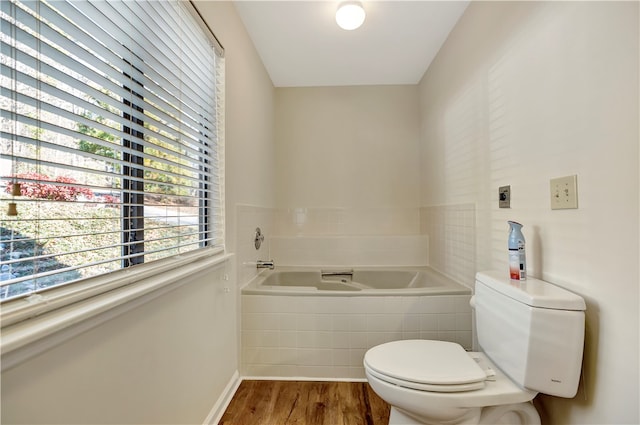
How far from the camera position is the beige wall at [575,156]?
863mm

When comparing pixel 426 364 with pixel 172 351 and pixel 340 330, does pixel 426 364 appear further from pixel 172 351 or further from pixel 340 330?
pixel 172 351

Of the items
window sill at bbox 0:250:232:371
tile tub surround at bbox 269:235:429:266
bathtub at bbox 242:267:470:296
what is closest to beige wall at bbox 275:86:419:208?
tile tub surround at bbox 269:235:429:266

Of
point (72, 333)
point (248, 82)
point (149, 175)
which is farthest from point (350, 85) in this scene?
point (72, 333)

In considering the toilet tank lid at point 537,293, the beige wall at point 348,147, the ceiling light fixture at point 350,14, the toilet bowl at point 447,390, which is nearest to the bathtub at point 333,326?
the toilet bowl at point 447,390

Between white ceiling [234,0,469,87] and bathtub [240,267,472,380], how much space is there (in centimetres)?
181

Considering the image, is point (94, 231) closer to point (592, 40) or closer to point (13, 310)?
point (13, 310)

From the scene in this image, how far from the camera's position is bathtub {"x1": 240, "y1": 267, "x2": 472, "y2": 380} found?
1875 millimetres

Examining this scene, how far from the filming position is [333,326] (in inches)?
74.1

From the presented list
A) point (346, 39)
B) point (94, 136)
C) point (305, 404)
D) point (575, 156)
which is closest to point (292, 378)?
point (305, 404)

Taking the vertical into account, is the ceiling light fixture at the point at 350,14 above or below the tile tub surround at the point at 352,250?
above

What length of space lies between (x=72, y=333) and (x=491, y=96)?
78.0 inches

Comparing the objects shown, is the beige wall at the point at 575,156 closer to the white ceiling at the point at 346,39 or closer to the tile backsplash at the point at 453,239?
the tile backsplash at the point at 453,239

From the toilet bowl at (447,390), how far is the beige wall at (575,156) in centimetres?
22

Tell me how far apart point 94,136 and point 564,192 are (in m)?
1.57
